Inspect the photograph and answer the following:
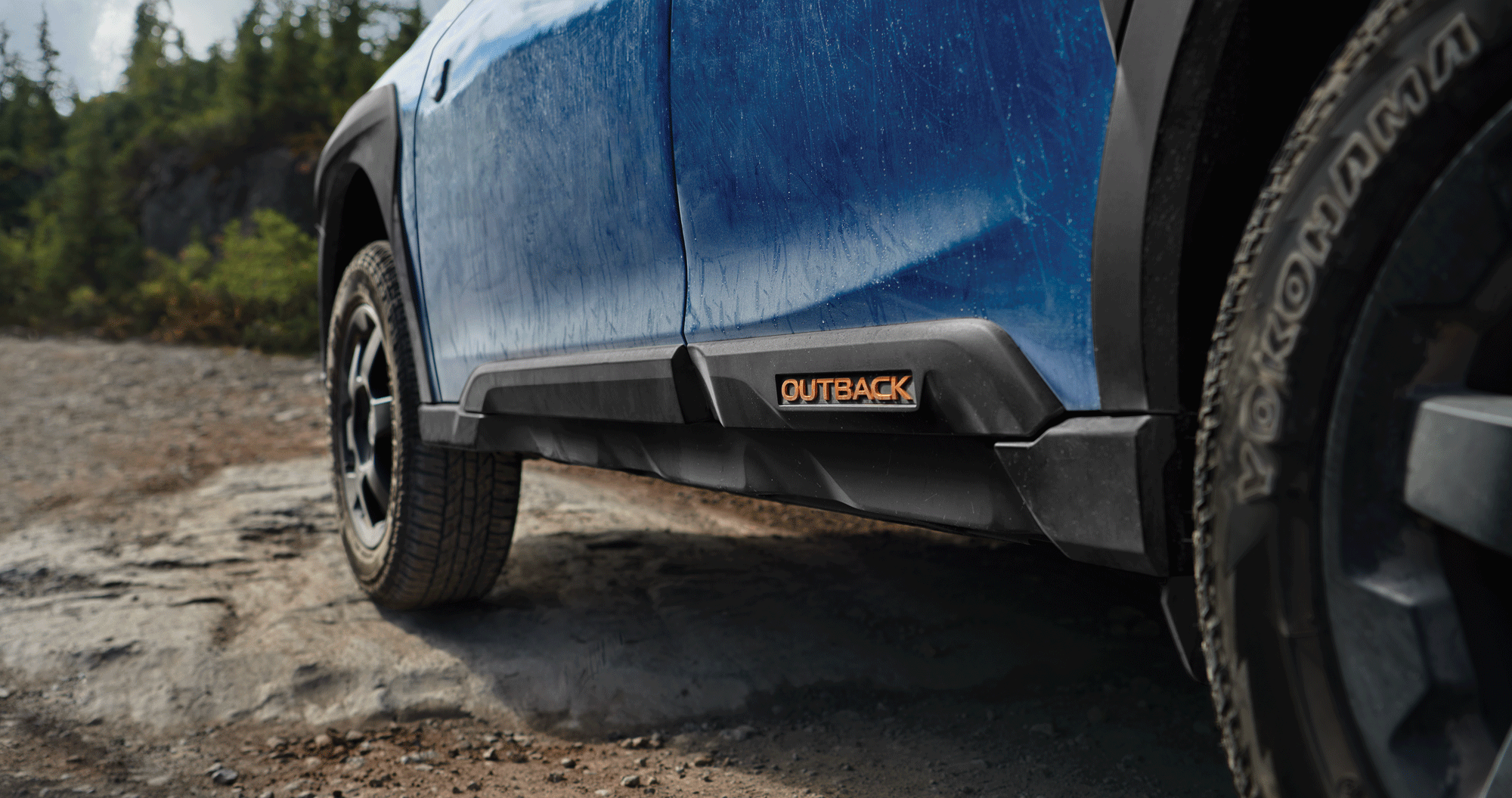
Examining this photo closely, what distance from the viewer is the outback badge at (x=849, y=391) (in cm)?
110

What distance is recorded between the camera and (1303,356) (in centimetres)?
70

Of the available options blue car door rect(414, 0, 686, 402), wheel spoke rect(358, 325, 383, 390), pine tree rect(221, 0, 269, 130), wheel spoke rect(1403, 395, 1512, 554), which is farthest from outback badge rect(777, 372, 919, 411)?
pine tree rect(221, 0, 269, 130)

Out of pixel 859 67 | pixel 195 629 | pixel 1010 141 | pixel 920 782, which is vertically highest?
pixel 859 67

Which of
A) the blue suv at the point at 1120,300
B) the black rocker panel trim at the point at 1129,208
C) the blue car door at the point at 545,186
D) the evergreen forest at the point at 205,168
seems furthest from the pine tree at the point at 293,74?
the black rocker panel trim at the point at 1129,208

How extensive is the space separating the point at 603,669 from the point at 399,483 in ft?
2.48

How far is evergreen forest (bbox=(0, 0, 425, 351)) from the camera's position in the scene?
14477 mm

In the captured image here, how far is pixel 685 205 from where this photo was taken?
4.81 feet

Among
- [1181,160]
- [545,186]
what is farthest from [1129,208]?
[545,186]

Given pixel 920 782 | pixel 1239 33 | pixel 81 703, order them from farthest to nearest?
pixel 81 703, pixel 920 782, pixel 1239 33

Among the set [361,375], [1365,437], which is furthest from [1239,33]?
[361,375]

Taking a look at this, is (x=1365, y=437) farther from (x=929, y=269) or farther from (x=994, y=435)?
(x=929, y=269)

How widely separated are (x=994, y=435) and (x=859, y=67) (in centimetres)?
48

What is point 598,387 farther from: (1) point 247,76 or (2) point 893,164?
(1) point 247,76

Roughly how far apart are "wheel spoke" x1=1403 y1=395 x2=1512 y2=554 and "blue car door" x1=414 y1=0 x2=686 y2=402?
1069 mm
